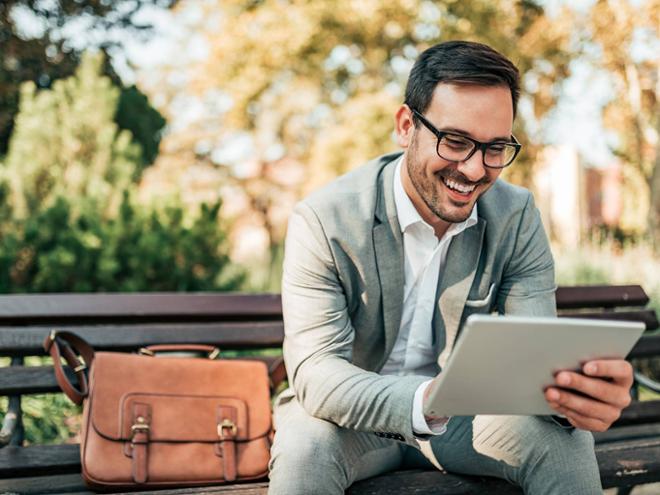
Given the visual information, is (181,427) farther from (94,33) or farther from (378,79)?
(378,79)

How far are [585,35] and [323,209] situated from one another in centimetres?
1346

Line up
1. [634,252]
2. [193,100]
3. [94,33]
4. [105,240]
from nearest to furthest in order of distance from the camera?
[105,240]
[634,252]
[94,33]
[193,100]

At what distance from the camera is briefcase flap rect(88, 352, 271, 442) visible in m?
2.40

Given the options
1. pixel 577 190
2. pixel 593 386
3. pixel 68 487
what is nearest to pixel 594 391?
pixel 593 386

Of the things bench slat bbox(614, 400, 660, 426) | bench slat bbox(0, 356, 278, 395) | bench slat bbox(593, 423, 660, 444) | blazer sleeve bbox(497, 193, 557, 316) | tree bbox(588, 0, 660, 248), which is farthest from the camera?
tree bbox(588, 0, 660, 248)

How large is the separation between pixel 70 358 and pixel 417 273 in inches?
48.2

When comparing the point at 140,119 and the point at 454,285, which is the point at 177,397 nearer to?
the point at 454,285

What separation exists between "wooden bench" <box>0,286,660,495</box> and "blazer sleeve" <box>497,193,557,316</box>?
0.57 metres

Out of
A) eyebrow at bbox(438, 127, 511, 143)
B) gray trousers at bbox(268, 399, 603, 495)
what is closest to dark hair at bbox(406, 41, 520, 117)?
eyebrow at bbox(438, 127, 511, 143)

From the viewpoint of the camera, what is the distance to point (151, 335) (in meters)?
3.00

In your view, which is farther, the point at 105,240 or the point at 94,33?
the point at 94,33

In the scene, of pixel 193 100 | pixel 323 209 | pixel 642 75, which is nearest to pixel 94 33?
pixel 323 209

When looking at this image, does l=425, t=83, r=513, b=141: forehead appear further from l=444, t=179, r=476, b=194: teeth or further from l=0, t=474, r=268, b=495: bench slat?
l=0, t=474, r=268, b=495: bench slat

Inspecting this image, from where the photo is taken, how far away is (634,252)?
8.01 m
